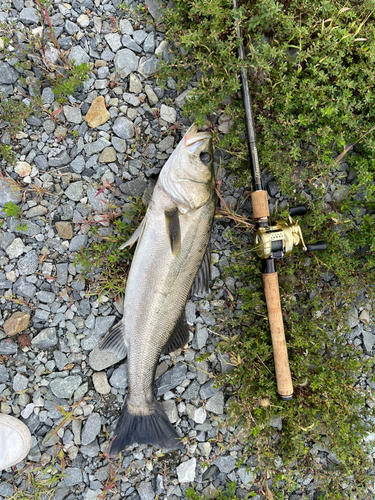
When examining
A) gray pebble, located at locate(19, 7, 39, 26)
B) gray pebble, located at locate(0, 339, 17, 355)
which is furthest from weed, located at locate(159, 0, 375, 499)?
gray pebble, located at locate(0, 339, 17, 355)

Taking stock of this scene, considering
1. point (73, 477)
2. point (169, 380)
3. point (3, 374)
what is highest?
point (3, 374)

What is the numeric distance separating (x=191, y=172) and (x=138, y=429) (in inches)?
89.8

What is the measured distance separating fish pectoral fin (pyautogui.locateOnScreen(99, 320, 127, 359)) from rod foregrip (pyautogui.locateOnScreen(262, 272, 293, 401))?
135 centimetres

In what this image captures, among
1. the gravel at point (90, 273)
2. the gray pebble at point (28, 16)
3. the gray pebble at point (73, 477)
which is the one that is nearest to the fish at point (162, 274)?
the gravel at point (90, 273)

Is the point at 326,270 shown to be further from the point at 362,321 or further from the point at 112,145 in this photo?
the point at 112,145

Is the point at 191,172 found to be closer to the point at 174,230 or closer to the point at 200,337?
the point at 174,230

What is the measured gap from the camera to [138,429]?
301cm

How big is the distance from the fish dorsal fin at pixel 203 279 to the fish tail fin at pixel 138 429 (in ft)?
3.45

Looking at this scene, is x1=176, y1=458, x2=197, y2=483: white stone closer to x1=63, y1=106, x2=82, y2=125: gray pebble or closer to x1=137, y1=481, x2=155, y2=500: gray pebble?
Answer: x1=137, y1=481, x2=155, y2=500: gray pebble

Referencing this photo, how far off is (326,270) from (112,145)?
242 cm

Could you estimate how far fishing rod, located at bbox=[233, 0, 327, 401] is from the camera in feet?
9.55

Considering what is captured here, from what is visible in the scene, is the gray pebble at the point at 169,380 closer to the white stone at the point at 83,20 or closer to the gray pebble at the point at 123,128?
the gray pebble at the point at 123,128

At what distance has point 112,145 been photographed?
3.25m

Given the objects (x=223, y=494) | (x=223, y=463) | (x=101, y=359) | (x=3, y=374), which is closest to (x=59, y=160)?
(x=101, y=359)
